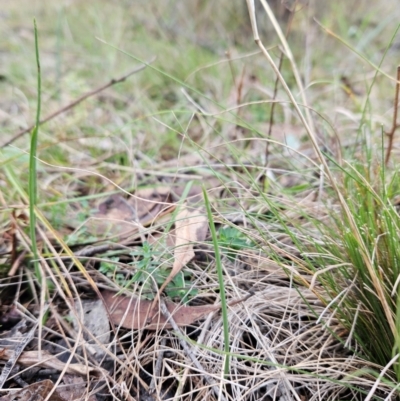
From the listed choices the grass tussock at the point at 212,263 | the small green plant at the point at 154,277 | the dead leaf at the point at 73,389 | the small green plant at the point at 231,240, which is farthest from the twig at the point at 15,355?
the small green plant at the point at 231,240

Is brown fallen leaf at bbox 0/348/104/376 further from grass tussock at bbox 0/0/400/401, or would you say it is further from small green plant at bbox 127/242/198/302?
small green plant at bbox 127/242/198/302

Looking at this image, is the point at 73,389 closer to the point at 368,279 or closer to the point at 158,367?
the point at 158,367

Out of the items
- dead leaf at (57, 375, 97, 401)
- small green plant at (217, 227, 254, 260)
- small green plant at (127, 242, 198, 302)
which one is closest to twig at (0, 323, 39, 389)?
dead leaf at (57, 375, 97, 401)

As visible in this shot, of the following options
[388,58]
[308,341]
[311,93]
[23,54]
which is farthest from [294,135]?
[23,54]

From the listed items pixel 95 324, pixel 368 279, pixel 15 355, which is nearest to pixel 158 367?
pixel 95 324

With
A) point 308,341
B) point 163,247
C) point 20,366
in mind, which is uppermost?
point 163,247

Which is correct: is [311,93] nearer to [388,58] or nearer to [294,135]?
[294,135]
